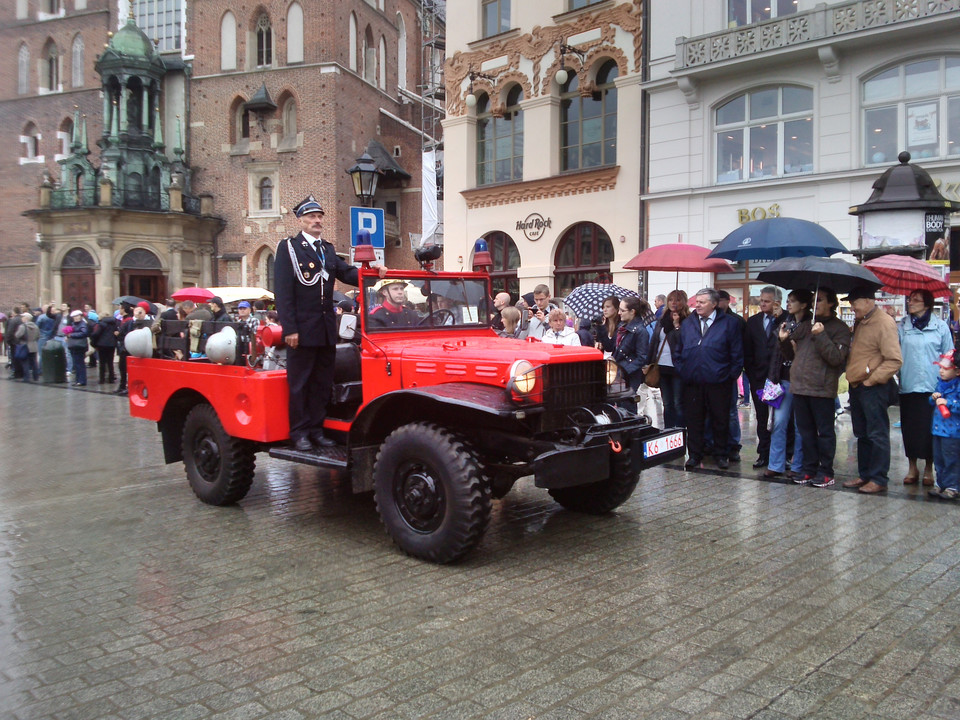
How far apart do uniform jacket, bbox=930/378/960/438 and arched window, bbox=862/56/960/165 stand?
1042cm

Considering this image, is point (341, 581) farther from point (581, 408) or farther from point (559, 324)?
point (559, 324)

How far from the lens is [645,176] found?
19.2 metres

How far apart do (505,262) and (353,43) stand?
62.5 feet

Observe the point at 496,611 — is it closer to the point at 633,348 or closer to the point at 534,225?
the point at 633,348

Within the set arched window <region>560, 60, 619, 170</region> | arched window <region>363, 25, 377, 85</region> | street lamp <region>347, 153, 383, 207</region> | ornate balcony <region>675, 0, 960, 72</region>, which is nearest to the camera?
street lamp <region>347, 153, 383, 207</region>

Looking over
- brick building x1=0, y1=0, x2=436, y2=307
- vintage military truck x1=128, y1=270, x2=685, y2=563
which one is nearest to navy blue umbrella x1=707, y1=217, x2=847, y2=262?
Answer: vintage military truck x1=128, y1=270, x2=685, y2=563

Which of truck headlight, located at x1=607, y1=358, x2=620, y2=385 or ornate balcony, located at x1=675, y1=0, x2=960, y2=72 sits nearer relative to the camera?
truck headlight, located at x1=607, y1=358, x2=620, y2=385

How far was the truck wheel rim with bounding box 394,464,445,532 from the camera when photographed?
16.7ft

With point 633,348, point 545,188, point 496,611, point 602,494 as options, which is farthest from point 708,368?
point 545,188

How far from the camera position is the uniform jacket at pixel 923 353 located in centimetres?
720

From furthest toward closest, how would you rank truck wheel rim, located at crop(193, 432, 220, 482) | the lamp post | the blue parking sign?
1. the blue parking sign
2. the lamp post
3. truck wheel rim, located at crop(193, 432, 220, 482)

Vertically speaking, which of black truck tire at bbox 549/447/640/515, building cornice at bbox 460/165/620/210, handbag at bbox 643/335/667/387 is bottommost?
black truck tire at bbox 549/447/640/515

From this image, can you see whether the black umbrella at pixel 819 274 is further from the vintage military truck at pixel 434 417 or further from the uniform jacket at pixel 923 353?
the vintage military truck at pixel 434 417

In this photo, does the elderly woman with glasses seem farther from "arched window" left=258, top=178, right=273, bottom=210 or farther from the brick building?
"arched window" left=258, top=178, right=273, bottom=210
